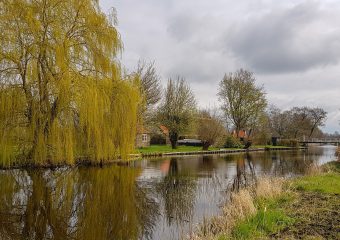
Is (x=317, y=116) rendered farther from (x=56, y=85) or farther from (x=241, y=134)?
(x=56, y=85)

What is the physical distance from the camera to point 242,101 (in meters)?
54.3

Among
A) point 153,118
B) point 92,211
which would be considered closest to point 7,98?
point 92,211

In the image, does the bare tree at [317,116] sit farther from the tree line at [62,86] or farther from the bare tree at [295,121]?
the tree line at [62,86]

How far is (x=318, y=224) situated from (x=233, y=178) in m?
12.1

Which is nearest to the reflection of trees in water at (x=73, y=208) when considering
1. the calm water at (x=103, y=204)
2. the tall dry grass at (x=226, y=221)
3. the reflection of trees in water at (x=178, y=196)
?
the calm water at (x=103, y=204)

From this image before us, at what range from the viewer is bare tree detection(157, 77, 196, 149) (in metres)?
45.0

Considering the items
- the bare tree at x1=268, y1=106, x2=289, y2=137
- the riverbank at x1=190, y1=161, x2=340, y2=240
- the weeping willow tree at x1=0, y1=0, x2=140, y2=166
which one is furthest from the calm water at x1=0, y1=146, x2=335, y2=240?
the bare tree at x1=268, y1=106, x2=289, y2=137

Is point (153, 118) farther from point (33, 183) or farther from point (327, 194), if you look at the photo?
point (327, 194)

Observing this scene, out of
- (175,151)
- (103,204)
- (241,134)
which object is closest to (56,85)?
(103,204)

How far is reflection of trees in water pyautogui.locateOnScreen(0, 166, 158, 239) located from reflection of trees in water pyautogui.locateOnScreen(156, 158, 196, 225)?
1.90ft

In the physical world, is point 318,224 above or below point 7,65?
below

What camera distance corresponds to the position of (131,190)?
15.4m

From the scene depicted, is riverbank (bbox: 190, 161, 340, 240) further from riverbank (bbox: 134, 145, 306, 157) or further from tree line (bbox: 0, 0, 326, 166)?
riverbank (bbox: 134, 145, 306, 157)

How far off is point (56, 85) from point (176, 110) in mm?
26814
